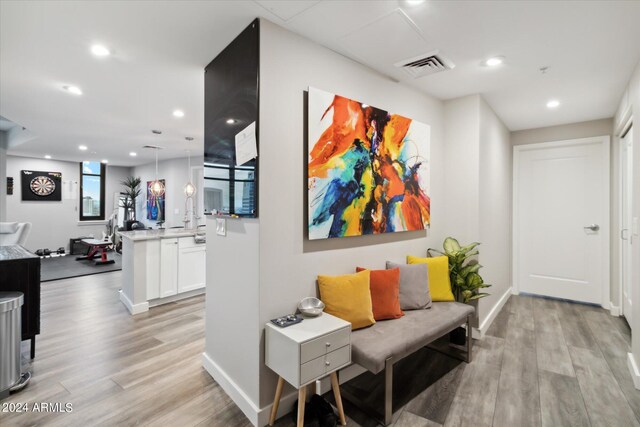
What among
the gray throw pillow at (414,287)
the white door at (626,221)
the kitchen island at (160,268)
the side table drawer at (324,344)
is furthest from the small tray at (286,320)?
the white door at (626,221)

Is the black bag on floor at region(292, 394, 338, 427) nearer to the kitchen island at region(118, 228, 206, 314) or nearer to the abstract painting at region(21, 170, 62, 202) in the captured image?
the kitchen island at region(118, 228, 206, 314)

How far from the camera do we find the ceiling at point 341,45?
1.82 m

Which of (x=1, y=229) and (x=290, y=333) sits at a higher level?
(x=1, y=229)

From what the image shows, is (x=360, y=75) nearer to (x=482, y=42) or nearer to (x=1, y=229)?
(x=482, y=42)

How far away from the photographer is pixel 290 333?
1750 mm

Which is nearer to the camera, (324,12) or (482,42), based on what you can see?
(324,12)

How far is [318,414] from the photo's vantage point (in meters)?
1.84

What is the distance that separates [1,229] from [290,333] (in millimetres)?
4881

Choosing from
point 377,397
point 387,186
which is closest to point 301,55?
point 387,186

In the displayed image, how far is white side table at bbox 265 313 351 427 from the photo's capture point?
5.44 ft

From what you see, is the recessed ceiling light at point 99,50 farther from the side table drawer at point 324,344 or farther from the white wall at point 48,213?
the white wall at point 48,213

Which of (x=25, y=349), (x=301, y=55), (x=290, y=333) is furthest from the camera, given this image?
(x=25, y=349)

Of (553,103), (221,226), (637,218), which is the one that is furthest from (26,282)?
(553,103)

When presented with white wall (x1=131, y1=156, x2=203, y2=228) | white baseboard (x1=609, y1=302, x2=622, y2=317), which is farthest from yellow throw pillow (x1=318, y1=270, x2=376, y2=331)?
white wall (x1=131, y1=156, x2=203, y2=228)
